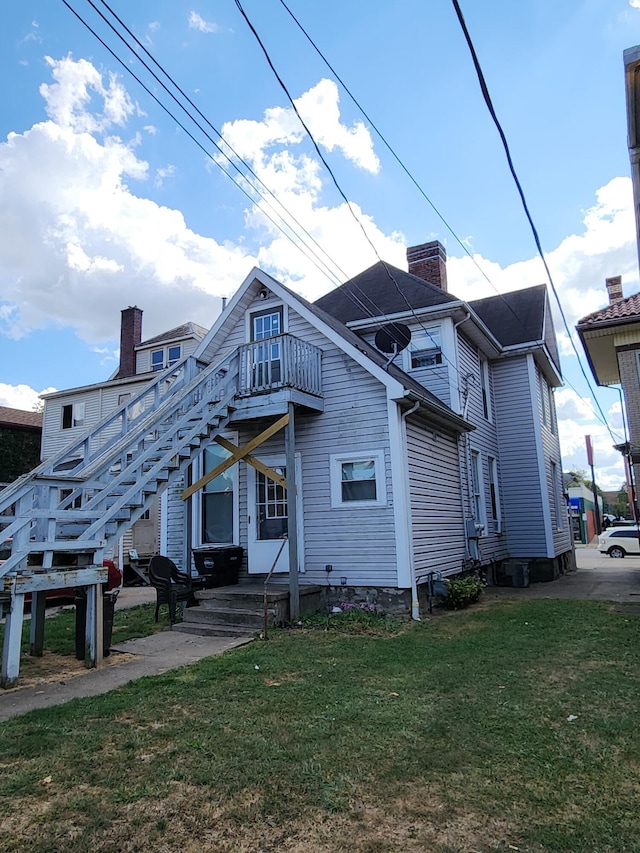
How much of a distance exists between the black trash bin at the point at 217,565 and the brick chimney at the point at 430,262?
9918 mm

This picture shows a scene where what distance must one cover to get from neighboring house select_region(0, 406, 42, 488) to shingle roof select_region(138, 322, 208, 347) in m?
9.11

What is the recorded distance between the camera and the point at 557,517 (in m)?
17.8

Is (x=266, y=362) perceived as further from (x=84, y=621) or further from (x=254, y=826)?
(x=254, y=826)

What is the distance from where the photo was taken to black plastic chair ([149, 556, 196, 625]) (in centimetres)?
937

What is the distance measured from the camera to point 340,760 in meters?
3.80

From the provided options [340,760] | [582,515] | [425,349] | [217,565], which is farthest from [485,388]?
[582,515]

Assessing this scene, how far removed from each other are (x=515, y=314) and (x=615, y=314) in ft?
16.4

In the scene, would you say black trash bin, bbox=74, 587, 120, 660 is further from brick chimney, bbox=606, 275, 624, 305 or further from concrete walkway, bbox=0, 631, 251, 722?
brick chimney, bbox=606, 275, 624, 305

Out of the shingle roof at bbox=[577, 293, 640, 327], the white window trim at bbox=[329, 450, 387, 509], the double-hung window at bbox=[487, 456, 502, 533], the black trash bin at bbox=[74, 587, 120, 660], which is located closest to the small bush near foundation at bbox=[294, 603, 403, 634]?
the white window trim at bbox=[329, 450, 387, 509]

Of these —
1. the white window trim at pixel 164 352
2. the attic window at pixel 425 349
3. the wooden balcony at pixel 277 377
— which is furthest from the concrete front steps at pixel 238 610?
the white window trim at pixel 164 352

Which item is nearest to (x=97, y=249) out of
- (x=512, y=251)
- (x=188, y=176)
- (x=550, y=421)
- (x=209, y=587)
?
(x=188, y=176)

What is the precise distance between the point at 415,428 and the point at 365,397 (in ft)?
3.94

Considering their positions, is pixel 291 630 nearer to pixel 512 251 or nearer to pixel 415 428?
pixel 415 428

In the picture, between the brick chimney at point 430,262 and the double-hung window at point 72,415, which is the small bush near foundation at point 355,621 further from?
the double-hung window at point 72,415
